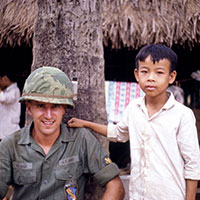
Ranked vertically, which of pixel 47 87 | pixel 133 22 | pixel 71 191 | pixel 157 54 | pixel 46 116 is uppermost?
pixel 133 22

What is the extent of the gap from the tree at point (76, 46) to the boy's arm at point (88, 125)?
94 mm

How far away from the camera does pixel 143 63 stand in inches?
70.2

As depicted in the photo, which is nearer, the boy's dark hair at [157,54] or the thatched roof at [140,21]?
the boy's dark hair at [157,54]

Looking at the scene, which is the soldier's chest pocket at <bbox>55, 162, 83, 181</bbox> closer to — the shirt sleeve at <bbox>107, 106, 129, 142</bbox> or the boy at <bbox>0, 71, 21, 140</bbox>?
the shirt sleeve at <bbox>107, 106, 129, 142</bbox>

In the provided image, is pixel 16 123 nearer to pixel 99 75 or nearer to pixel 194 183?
pixel 99 75

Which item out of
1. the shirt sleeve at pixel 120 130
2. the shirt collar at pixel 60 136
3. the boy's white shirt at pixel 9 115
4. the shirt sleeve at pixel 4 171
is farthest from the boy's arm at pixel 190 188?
the boy's white shirt at pixel 9 115

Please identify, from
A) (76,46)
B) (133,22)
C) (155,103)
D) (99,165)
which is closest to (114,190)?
(99,165)

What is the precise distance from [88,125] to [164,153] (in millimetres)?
594

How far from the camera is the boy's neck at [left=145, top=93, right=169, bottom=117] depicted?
1.85m

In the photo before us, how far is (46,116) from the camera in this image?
1.77m

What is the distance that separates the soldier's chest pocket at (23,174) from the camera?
1785 mm

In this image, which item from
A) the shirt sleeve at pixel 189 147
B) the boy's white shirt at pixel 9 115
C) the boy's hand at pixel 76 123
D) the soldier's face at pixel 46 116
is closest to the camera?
the shirt sleeve at pixel 189 147

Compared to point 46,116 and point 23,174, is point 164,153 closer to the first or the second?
point 46,116

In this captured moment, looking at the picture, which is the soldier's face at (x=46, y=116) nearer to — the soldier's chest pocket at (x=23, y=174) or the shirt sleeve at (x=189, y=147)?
the soldier's chest pocket at (x=23, y=174)
